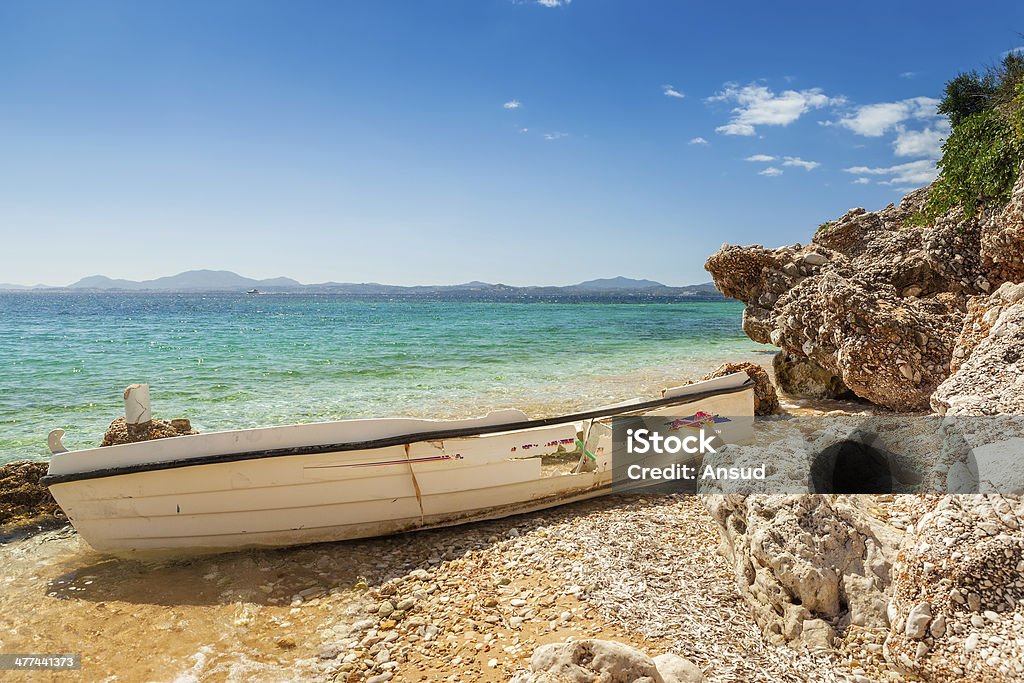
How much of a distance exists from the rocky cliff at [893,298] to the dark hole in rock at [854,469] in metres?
1.44

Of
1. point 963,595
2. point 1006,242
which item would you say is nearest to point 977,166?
point 1006,242

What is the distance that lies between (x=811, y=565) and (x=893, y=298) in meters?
6.58

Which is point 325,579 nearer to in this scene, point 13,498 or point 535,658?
point 535,658

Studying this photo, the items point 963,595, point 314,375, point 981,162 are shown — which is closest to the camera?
point 963,595

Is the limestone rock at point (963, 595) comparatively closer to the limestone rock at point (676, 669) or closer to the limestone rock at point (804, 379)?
the limestone rock at point (676, 669)

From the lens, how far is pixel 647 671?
8.70 feet

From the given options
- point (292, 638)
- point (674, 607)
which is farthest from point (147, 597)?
point (674, 607)

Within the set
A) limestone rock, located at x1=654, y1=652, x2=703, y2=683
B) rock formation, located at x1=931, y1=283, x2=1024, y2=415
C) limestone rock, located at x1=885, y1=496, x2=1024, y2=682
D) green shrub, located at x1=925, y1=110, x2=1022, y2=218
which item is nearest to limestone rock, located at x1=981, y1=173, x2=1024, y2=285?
green shrub, located at x1=925, y1=110, x2=1022, y2=218

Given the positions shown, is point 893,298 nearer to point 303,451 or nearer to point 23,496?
point 303,451

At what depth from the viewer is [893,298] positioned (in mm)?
8383

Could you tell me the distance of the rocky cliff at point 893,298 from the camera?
7371mm

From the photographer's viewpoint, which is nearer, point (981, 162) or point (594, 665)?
point (594, 665)

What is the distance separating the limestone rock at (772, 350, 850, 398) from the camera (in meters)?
10.3

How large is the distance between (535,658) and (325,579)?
2.62 m
